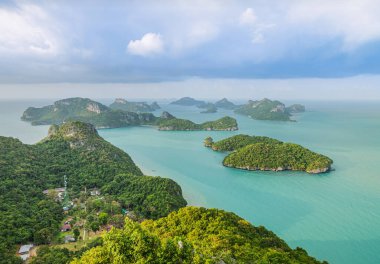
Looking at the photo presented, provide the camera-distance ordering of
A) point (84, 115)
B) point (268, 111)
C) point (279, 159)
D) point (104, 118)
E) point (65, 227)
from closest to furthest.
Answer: point (65, 227), point (279, 159), point (104, 118), point (84, 115), point (268, 111)

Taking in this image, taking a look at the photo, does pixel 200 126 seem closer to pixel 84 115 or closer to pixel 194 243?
pixel 84 115

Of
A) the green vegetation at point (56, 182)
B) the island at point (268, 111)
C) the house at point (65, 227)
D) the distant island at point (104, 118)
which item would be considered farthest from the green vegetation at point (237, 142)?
the island at point (268, 111)

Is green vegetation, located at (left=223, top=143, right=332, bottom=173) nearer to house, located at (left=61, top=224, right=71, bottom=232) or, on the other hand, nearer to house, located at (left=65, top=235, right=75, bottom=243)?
house, located at (left=61, top=224, right=71, bottom=232)

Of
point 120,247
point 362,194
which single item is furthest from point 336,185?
point 120,247

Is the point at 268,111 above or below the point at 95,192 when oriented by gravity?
above

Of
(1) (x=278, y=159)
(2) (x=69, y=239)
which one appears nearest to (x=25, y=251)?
(2) (x=69, y=239)

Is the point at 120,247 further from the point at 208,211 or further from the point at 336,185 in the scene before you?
the point at 336,185
